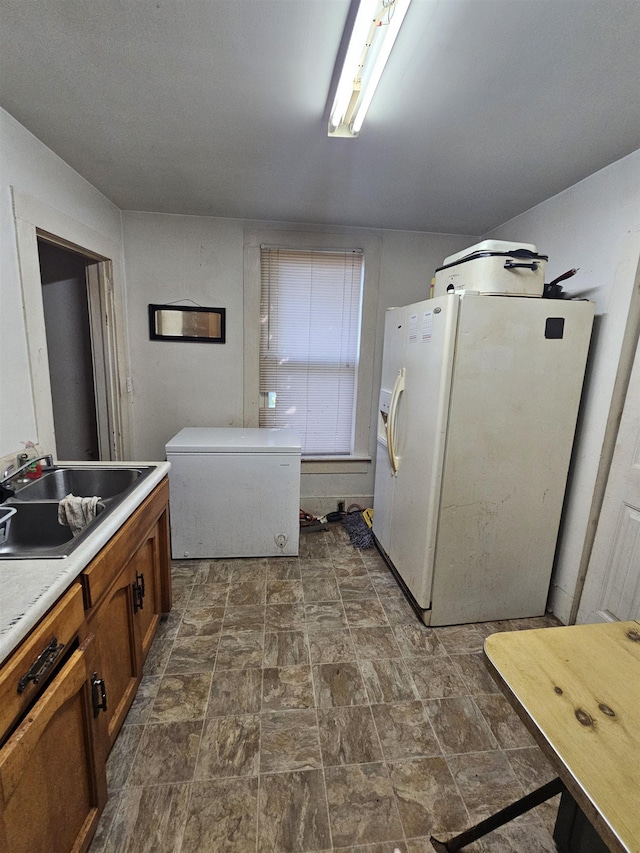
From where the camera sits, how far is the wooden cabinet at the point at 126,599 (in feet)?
3.82

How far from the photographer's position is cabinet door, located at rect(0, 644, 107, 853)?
28.9 inches

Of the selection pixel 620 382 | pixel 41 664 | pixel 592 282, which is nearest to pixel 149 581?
pixel 41 664

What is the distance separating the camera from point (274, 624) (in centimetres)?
204

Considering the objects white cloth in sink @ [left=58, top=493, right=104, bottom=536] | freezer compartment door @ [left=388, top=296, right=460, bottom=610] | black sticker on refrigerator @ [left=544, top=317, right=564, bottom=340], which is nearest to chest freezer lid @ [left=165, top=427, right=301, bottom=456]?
freezer compartment door @ [left=388, top=296, right=460, bottom=610]

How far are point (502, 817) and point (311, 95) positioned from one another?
2.40 m

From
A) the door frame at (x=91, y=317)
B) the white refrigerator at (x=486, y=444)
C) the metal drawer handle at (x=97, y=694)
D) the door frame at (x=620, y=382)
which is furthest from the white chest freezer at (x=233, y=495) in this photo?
the door frame at (x=620, y=382)

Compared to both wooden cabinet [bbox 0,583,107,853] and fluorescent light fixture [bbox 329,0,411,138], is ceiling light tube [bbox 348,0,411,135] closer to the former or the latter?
fluorescent light fixture [bbox 329,0,411,138]

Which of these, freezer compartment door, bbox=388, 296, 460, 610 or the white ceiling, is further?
freezer compartment door, bbox=388, 296, 460, 610

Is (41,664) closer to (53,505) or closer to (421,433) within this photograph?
(53,505)

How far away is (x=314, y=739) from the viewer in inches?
56.6

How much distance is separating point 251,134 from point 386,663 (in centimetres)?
252

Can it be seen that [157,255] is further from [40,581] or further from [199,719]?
[199,719]

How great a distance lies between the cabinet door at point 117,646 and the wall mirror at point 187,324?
1.91m

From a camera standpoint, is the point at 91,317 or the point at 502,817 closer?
the point at 502,817
